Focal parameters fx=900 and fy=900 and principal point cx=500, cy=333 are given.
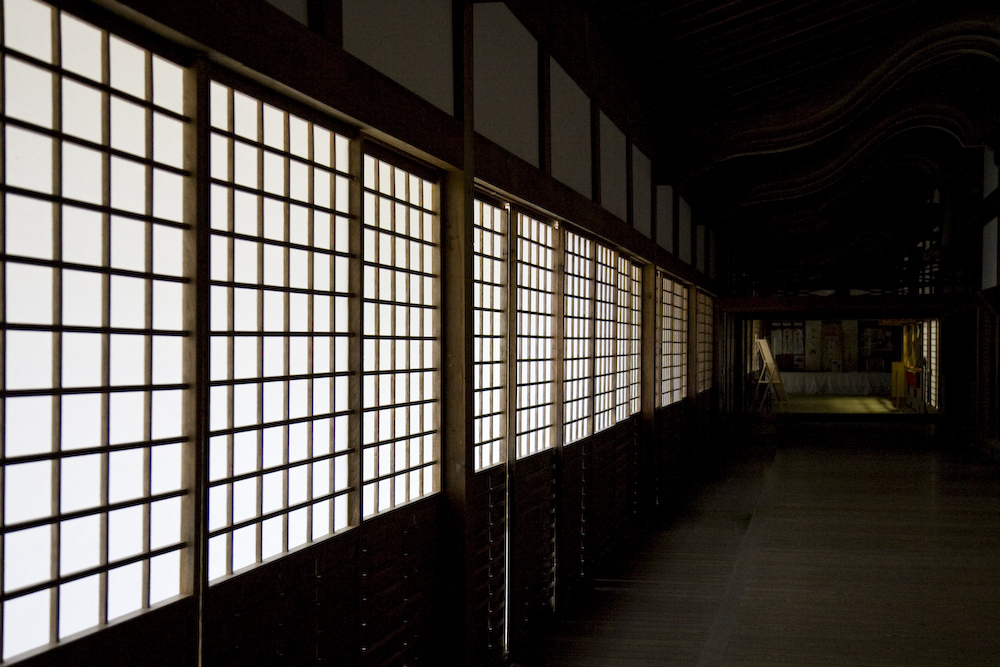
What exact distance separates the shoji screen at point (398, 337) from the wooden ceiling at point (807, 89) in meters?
2.88

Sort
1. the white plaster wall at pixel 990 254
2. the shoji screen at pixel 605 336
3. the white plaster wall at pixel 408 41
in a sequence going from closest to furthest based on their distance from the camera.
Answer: the white plaster wall at pixel 408 41
the shoji screen at pixel 605 336
the white plaster wall at pixel 990 254

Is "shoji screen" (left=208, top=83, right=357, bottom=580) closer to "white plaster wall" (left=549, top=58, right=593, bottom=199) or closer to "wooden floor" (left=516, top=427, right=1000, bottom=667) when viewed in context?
"wooden floor" (left=516, top=427, right=1000, bottom=667)

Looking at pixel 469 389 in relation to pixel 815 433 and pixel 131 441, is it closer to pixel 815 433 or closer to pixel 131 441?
pixel 131 441

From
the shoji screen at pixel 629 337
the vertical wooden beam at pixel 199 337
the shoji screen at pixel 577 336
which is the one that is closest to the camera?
the vertical wooden beam at pixel 199 337

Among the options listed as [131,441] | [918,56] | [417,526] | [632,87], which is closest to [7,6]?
[131,441]

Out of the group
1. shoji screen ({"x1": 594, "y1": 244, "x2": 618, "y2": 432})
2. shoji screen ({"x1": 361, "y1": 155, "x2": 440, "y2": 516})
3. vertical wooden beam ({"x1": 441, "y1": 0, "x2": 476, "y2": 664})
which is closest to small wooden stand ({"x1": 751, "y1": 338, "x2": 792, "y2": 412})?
shoji screen ({"x1": 594, "y1": 244, "x2": 618, "y2": 432})

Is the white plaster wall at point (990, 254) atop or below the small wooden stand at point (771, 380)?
atop

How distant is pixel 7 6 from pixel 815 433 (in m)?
16.6

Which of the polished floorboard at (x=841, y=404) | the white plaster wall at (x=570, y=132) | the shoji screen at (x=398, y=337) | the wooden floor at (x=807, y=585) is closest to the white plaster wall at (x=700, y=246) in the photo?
the wooden floor at (x=807, y=585)

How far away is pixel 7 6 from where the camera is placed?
1.93 metres

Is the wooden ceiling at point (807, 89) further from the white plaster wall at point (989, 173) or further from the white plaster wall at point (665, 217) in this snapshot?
the white plaster wall at point (665, 217)

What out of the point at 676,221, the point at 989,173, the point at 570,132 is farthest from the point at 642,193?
the point at 989,173

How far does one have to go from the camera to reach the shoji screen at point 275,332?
263cm

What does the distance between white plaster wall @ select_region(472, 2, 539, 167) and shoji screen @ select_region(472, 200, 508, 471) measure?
1.31 feet
